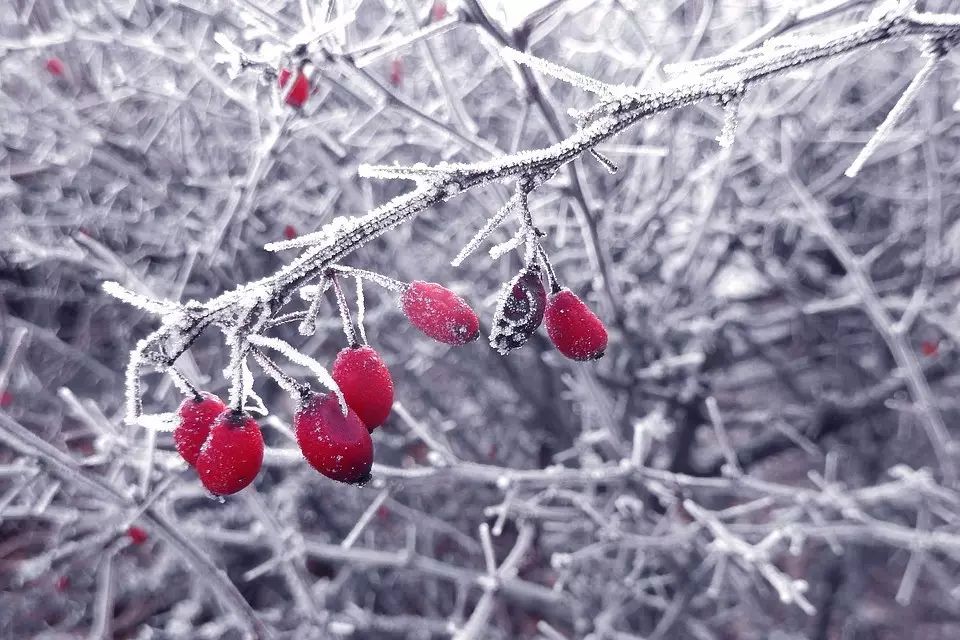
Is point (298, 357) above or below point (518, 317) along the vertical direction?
below

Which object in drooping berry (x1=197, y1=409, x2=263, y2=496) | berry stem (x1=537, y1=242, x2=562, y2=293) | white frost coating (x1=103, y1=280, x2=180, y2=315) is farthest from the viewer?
berry stem (x1=537, y1=242, x2=562, y2=293)

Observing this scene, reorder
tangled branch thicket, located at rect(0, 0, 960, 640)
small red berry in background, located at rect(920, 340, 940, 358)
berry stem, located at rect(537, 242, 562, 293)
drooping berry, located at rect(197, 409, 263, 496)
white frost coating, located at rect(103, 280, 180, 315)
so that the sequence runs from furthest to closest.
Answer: small red berry in background, located at rect(920, 340, 940, 358) → tangled branch thicket, located at rect(0, 0, 960, 640) → berry stem, located at rect(537, 242, 562, 293) → drooping berry, located at rect(197, 409, 263, 496) → white frost coating, located at rect(103, 280, 180, 315)

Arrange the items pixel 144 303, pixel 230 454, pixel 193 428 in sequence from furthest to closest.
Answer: pixel 193 428 < pixel 230 454 < pixel 144 303

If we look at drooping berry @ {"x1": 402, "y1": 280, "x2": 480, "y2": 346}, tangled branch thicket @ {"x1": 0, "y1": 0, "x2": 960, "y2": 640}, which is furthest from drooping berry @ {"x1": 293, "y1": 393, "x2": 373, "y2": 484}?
tangled branch thicket @ {"x1": 0, "y1": 0, "x2": 960, "y2": 640}

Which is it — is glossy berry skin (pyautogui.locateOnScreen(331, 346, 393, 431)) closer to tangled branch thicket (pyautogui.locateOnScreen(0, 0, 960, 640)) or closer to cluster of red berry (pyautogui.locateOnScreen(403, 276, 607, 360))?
cluster of red berry (pyautogui.locateOnScreen(403, 276, 607, 360))

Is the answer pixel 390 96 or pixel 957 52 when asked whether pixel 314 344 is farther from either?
pixel 957 52

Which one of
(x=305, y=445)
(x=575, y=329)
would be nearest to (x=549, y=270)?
(x=575, y=329)

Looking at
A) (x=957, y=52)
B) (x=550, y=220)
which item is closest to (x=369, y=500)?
A: (x=550, y=220)

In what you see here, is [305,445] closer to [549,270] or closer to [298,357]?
[298,357]
